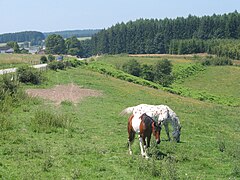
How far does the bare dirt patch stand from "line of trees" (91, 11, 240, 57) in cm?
12549

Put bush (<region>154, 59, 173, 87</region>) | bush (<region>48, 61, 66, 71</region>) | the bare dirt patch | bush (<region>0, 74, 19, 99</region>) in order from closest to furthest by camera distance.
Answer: bush (<region>0, 74, 19, 99</region>) < the bare dirt patch < bush (<region>48, 61, 66, 71</region>) < bush (<region>154, 59, 173, 87</region>)

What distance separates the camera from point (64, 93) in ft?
116

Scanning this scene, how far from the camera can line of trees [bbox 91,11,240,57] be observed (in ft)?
562

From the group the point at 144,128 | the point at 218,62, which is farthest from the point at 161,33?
the point at 144,128

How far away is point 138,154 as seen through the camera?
51.3 feet

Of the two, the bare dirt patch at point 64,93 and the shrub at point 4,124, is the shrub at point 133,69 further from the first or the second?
the shrub at point 4,124

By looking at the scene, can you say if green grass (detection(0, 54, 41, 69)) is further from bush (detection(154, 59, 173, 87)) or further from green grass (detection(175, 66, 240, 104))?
green grass (detection(175, 66, 240, 104))

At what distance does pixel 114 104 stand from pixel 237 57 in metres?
108

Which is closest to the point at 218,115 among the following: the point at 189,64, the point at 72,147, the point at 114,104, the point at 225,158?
the point at 114,104

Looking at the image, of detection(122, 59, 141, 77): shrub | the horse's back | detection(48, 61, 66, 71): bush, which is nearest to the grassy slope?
detection(122, 59, 141, 77): shrub

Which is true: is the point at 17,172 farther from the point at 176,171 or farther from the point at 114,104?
the point at 114,104

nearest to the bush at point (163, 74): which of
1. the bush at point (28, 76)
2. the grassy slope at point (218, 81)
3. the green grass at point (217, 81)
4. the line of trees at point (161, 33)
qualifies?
the green grass at point (217, 81)

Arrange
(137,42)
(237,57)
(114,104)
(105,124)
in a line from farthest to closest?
(137,42) → (237,57) → (114,104) → (105,124)

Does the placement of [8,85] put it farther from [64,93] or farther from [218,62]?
[218,62]
